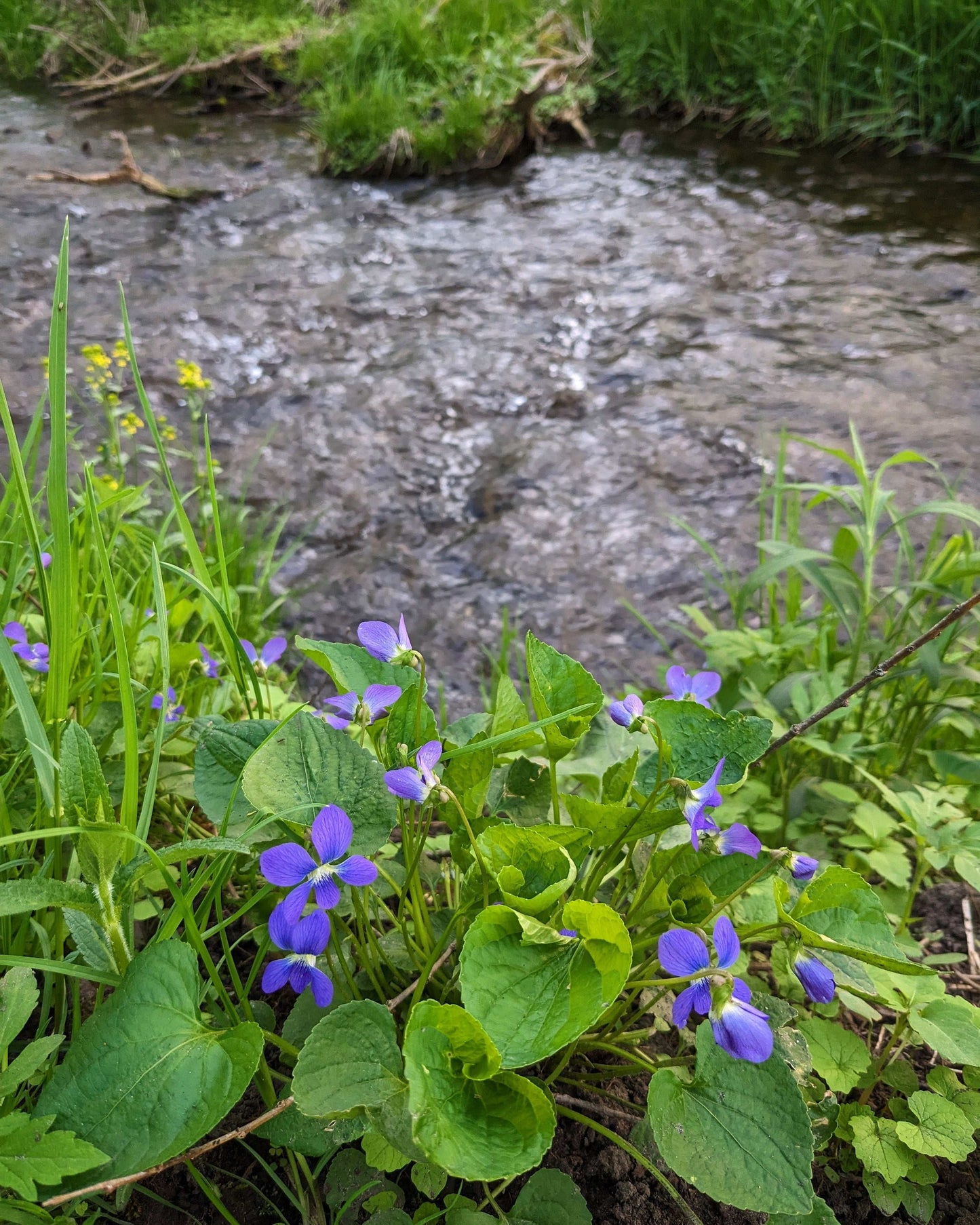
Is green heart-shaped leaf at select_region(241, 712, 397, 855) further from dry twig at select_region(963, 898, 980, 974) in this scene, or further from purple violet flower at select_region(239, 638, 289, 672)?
dry twig at select_region(963, 898, 980, 974)

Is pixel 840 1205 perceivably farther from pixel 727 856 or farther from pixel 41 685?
pixel 41 685

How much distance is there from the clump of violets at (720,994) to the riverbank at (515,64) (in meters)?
5.14

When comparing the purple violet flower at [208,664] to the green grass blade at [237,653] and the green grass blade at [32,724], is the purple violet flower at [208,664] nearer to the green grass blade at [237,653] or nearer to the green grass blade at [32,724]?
the green grass blade at [237,653]

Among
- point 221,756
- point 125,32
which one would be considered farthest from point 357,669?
point 125,32

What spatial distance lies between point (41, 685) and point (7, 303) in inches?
114

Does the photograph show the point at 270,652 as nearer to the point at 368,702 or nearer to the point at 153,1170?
the point at 368,702

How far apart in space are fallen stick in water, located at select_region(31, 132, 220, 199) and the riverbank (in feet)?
2.76

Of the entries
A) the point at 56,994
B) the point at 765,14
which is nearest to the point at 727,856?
the point at 56,994

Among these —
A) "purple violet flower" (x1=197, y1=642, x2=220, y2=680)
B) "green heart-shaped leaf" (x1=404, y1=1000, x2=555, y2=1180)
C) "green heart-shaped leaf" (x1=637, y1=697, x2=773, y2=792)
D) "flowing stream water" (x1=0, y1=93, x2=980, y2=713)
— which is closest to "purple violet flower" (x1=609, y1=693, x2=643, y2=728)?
"green heart-shaped leaf" (x1=637, y1=697, x2=773, y2=792)

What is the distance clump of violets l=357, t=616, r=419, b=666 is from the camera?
0.88m

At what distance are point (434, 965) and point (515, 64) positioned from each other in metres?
5.94

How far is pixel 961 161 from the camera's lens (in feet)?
15.7

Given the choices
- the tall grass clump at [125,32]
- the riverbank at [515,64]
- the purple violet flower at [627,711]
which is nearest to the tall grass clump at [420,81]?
the riverbank at [515,64]

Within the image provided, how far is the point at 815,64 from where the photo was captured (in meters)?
5.04
